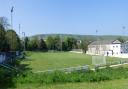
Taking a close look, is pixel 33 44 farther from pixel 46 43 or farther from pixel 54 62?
pixel 54 62

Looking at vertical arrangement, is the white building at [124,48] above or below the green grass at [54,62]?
above

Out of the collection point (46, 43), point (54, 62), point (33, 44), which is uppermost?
point (46, 43)

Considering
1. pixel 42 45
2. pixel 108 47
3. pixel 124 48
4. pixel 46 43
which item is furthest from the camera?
pixel 46 43

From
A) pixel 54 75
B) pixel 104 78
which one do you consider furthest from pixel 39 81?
pixel 104 78

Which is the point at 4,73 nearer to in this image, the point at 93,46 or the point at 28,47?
the point at 28,47

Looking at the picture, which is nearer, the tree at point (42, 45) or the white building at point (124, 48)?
the white building at point (124, 48)

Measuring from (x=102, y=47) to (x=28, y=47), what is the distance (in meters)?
37.5

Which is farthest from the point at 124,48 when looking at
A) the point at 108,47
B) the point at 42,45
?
the point at 42,45

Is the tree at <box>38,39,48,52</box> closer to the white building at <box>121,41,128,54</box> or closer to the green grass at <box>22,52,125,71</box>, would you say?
the white building at <box>121,41,128,54</box>

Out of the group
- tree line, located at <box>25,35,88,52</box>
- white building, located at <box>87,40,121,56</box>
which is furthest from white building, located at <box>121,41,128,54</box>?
tree line, located at <box>25,35,88,52</box>

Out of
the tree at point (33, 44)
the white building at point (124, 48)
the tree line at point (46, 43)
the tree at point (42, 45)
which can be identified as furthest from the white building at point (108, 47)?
the tree at point (33, 44)

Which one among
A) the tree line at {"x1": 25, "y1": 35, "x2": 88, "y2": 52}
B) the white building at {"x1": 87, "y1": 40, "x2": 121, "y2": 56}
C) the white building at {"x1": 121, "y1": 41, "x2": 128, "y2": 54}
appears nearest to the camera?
the white building at {"x1": 121, "y1": 41, "x2": 128, "y2": 54}

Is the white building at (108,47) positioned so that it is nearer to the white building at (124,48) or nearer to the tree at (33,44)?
the white building at (124,48)

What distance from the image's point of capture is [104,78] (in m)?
29.9
